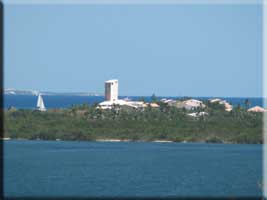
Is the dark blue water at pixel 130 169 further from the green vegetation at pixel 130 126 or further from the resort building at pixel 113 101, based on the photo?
the resort building at pixel 113 101

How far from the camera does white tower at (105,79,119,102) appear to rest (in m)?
17.8

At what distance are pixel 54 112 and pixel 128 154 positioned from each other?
4637 millimetres

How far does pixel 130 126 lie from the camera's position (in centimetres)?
1506

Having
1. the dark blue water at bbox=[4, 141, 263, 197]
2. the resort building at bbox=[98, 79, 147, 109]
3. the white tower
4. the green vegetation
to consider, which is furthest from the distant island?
the white tower

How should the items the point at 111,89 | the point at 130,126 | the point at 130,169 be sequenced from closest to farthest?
the point at 130,169 → the point at 130,126 → the point at 111,89

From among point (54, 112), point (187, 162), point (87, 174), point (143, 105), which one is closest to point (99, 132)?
point (54, 112)

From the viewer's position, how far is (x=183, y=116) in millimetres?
16078

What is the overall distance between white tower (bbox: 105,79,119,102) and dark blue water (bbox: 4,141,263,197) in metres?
3.58

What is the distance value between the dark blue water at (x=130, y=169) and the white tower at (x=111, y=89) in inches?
141

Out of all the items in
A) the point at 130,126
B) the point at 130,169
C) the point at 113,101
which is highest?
the point at 113,101

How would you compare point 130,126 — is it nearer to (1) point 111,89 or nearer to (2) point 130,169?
(1) point 111,89

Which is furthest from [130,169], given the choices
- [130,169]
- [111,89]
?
[111,89]

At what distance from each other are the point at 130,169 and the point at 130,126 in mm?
5426

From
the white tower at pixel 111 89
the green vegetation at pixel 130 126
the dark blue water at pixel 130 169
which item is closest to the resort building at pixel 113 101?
the white tower at pixel 111 89
